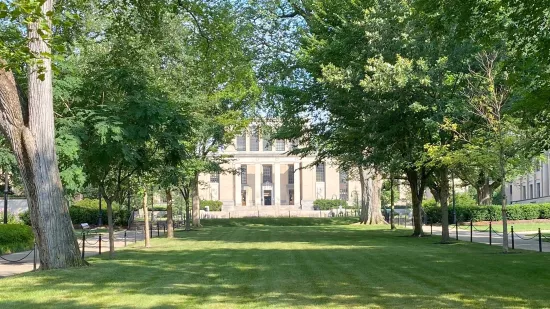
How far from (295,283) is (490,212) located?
135 ft

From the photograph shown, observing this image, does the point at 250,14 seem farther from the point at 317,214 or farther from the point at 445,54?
the point at 317,214

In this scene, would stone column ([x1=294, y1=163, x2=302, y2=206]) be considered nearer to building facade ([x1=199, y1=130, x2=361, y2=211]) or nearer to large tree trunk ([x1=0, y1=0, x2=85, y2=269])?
building facade ([x1=199, y1=130, x2=361, y2=211])

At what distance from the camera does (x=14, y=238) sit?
25.4 metres

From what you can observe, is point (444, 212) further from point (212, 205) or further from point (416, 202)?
point (212, 205)

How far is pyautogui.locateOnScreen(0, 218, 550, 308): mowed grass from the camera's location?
31.6ft

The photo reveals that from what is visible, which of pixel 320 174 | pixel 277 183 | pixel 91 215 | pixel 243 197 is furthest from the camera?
pixel 243 197

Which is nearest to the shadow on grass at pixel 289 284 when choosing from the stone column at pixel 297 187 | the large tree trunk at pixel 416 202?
the large tree trunk at pixel 416 202

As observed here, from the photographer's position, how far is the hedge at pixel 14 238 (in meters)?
24.5

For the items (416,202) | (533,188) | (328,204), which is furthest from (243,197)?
(416,202)

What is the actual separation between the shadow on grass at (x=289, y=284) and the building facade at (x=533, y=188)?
63.5 meters

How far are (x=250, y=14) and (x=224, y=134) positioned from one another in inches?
382

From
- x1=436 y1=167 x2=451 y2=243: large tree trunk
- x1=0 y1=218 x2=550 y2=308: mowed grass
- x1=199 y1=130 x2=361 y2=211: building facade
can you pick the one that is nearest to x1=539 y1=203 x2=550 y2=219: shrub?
x1=436 y1=167 x2=451 y2=243: large tree trunk

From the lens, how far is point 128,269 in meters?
15.2

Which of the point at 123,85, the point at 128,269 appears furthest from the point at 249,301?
the point at 123,85
